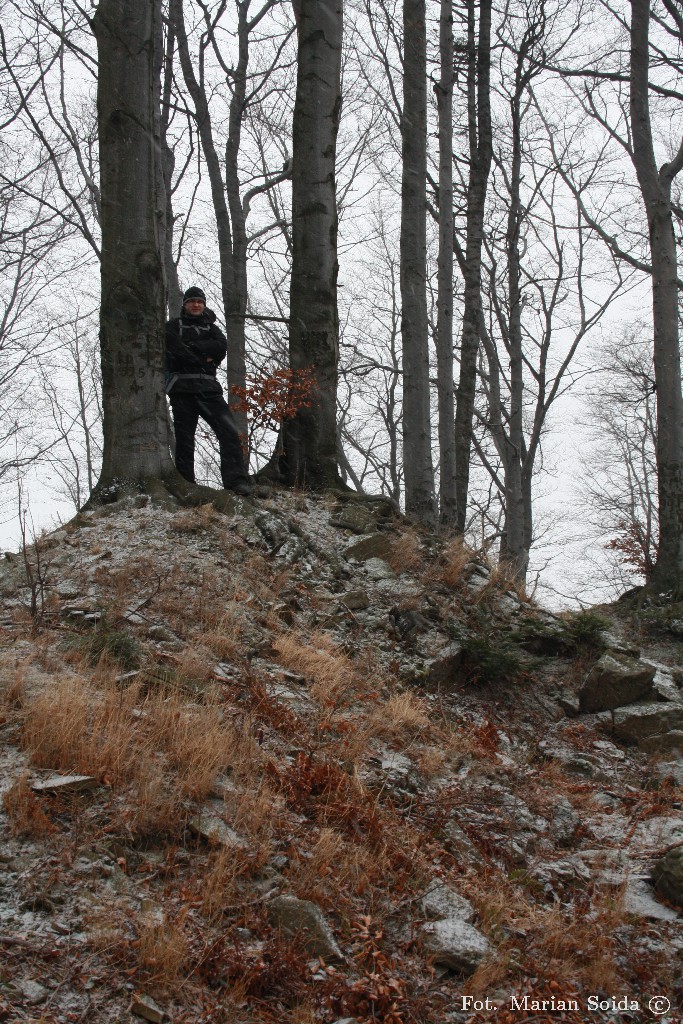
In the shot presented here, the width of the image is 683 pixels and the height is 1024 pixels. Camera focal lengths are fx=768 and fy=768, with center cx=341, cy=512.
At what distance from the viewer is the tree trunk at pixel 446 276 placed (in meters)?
10.9

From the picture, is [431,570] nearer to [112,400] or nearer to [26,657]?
[112,400]

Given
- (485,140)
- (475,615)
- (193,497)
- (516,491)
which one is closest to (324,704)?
(475,615)

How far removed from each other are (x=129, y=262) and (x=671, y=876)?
595 cm

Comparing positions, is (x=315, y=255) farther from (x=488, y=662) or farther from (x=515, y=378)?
(x=515, y=378)

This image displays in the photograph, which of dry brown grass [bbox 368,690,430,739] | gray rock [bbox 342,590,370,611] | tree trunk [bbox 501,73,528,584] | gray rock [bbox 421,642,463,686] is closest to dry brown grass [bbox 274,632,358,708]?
dry brown grass [bbox 368,690,430,739]

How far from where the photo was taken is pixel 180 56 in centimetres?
1338

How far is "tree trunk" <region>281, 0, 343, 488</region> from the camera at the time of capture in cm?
765

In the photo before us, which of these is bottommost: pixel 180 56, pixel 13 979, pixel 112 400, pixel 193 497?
pixel 13 979

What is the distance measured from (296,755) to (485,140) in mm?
10206

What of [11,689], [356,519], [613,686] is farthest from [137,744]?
[356,519]

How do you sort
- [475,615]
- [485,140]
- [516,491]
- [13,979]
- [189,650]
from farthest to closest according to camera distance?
[516,491] < [485,140] < [475,615] < [189,650] < [13,979]

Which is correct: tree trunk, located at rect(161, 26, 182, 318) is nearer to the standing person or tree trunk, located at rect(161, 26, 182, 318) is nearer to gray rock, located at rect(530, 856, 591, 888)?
the standing person

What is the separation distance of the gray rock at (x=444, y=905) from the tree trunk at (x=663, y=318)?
6059mm

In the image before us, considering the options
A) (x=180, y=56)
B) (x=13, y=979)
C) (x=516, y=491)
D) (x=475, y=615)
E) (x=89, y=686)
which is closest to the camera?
(x=13, y=979)
